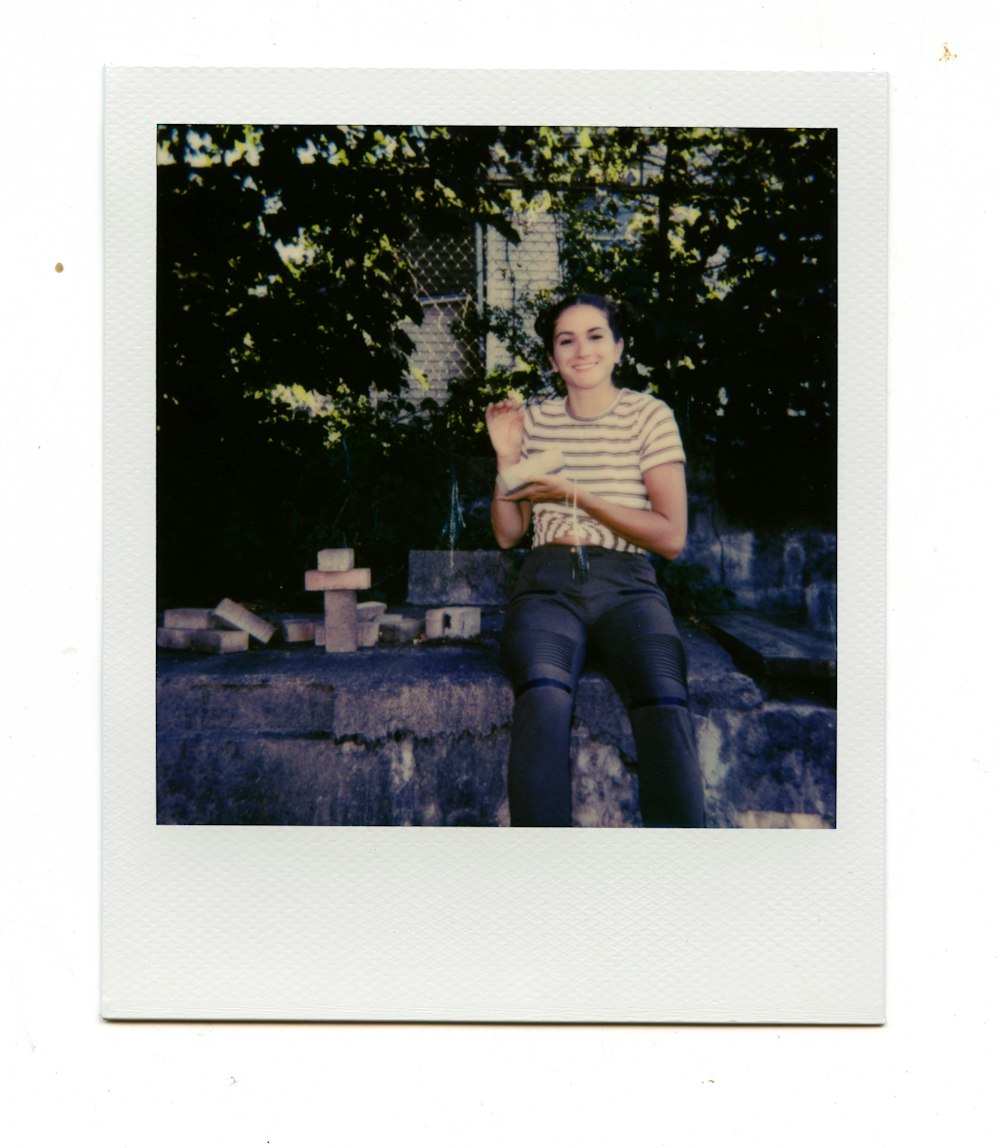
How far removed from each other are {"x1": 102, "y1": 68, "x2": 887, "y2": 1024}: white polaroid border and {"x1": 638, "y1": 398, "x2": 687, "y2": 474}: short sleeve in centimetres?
33

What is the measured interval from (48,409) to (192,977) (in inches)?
43.2

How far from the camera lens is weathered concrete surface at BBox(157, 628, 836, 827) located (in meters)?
1.63

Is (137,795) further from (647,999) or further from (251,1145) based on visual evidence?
(647,999)

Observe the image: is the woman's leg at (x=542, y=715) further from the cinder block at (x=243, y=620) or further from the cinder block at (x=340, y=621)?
the cinder block at (x=243, y=620)

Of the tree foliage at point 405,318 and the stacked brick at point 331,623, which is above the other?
the tree foliage at point 405,318

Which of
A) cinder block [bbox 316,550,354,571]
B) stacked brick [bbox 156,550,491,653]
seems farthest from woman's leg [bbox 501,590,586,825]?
cinder block [bbox 316,550,354,571]

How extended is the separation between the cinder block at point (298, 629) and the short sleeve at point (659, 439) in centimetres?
68

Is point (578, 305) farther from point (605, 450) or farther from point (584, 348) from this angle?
point (605, 450)

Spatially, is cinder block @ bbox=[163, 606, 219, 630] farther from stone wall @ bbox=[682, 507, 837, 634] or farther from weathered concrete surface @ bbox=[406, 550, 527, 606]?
stone wall @ bbox=[682, 507, 837, 634]

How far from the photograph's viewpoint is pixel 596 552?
5.41ft

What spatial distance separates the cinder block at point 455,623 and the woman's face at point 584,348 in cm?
46

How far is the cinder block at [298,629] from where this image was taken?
1.66 meters

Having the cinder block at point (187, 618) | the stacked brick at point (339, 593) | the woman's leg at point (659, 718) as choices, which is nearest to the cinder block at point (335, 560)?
the stacked brick at point (339, 593)

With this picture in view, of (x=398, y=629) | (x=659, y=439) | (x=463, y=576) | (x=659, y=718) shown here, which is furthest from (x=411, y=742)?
(x=659, y=439)
